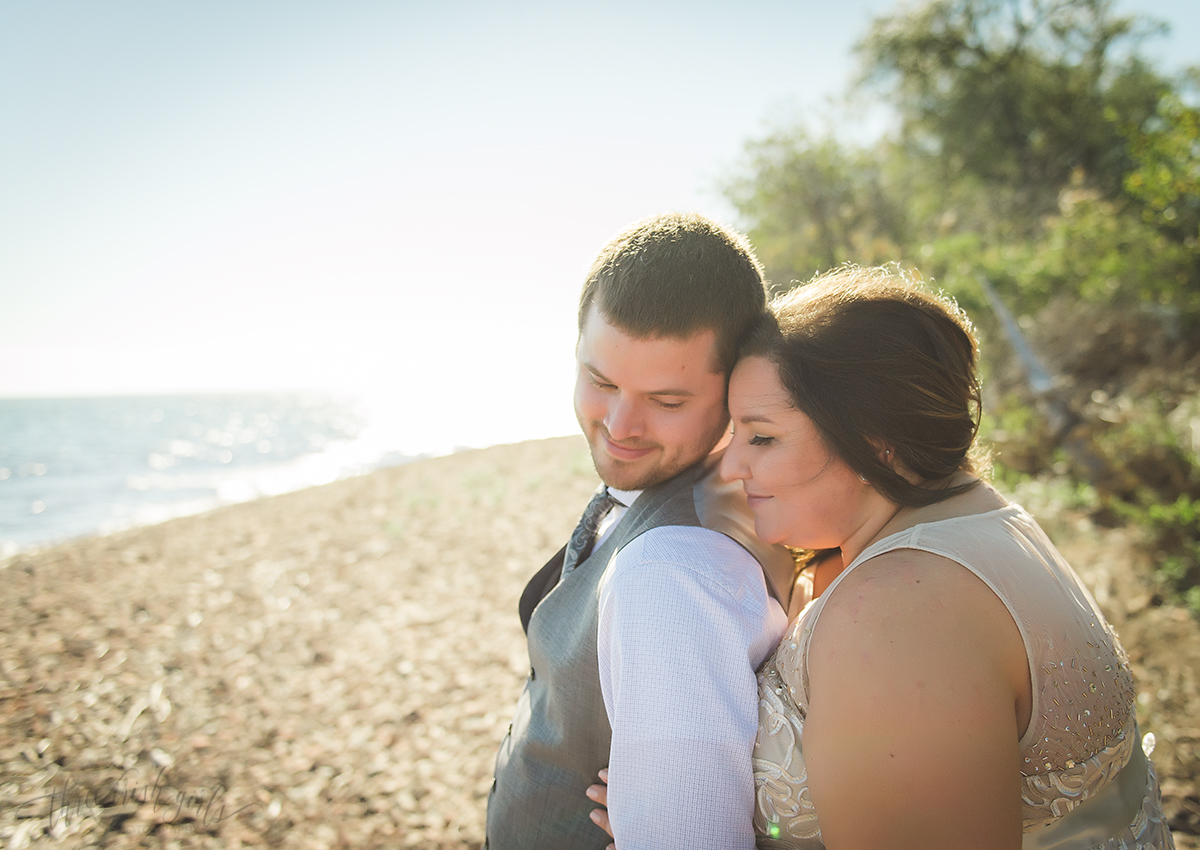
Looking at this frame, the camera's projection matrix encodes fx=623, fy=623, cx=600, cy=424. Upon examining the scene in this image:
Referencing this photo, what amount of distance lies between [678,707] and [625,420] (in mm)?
898

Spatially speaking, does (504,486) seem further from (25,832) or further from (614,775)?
(614,775)

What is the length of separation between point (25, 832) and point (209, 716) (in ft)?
4.71

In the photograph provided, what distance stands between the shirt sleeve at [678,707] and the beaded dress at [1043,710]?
8 cm

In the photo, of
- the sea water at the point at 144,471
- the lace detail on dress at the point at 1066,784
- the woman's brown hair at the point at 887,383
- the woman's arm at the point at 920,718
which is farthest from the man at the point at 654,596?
the sea water at the point at 144,471

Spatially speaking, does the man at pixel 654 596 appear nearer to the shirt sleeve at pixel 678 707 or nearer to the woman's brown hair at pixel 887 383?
the shirt sleeve at pixel 678 707

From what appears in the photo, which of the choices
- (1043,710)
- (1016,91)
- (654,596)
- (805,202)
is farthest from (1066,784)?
(1016,91)

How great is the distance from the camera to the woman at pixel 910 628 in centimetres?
113

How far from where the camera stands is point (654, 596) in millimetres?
1401

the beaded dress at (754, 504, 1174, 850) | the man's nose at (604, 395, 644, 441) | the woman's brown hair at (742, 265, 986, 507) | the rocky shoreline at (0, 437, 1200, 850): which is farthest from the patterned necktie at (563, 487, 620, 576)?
the rocky shoreline at (0, 437, 1200, 850)

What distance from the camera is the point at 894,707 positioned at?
114 centimetres

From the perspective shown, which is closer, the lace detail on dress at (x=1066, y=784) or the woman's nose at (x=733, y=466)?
the lace detail on dress at (x=1066, y=784)

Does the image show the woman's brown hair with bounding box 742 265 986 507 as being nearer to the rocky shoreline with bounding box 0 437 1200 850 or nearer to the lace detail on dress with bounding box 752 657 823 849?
the lace detail on dress with bounding box 752 657 823 849

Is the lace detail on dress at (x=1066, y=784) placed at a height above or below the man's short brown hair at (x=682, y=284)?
below

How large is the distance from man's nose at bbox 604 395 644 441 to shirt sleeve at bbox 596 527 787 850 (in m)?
0.55
